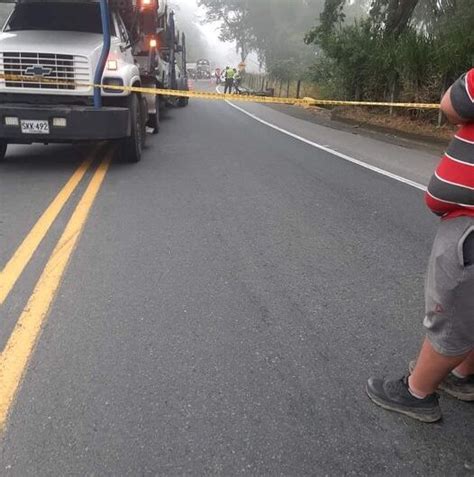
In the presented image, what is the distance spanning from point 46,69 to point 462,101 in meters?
6.70

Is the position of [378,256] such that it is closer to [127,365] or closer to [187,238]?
[187,238]

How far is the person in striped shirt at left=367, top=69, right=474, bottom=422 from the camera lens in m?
2.34

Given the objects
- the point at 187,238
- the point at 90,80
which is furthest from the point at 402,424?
the point at 90,80

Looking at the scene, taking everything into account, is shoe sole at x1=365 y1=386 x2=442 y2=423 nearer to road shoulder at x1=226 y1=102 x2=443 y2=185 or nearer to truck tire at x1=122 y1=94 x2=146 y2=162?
road shoulder at x1=226 y1=102 x2=443 y2=185

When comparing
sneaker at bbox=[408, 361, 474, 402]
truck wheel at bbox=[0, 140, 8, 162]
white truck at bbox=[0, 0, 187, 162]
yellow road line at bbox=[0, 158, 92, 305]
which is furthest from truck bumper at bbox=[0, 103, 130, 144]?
sneaker at bbox=[408, 361, 474, 402]

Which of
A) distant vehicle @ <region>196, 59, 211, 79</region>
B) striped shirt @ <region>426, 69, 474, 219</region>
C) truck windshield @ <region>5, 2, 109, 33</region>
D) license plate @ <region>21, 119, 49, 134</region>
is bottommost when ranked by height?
distant vehicle @ <region>196, 59, 211, 79</region>

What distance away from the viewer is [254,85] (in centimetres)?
5262

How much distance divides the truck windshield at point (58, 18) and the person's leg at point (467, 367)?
777cm

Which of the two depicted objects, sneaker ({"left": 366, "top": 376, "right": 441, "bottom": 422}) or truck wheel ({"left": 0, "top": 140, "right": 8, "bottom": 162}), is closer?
sneaker ({"left": 366, "top": 376, "right": 441, "bottom": 422})

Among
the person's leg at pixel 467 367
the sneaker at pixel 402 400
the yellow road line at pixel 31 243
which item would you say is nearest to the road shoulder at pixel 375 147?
the yellow road line at pixel 31 243

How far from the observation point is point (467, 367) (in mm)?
2879

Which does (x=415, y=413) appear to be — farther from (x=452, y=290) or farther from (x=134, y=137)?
(x=134, y=137)

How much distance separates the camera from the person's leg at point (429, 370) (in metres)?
2.53

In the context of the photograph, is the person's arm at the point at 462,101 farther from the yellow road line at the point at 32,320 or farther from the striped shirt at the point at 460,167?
the yellow road line at the point at 32,320
